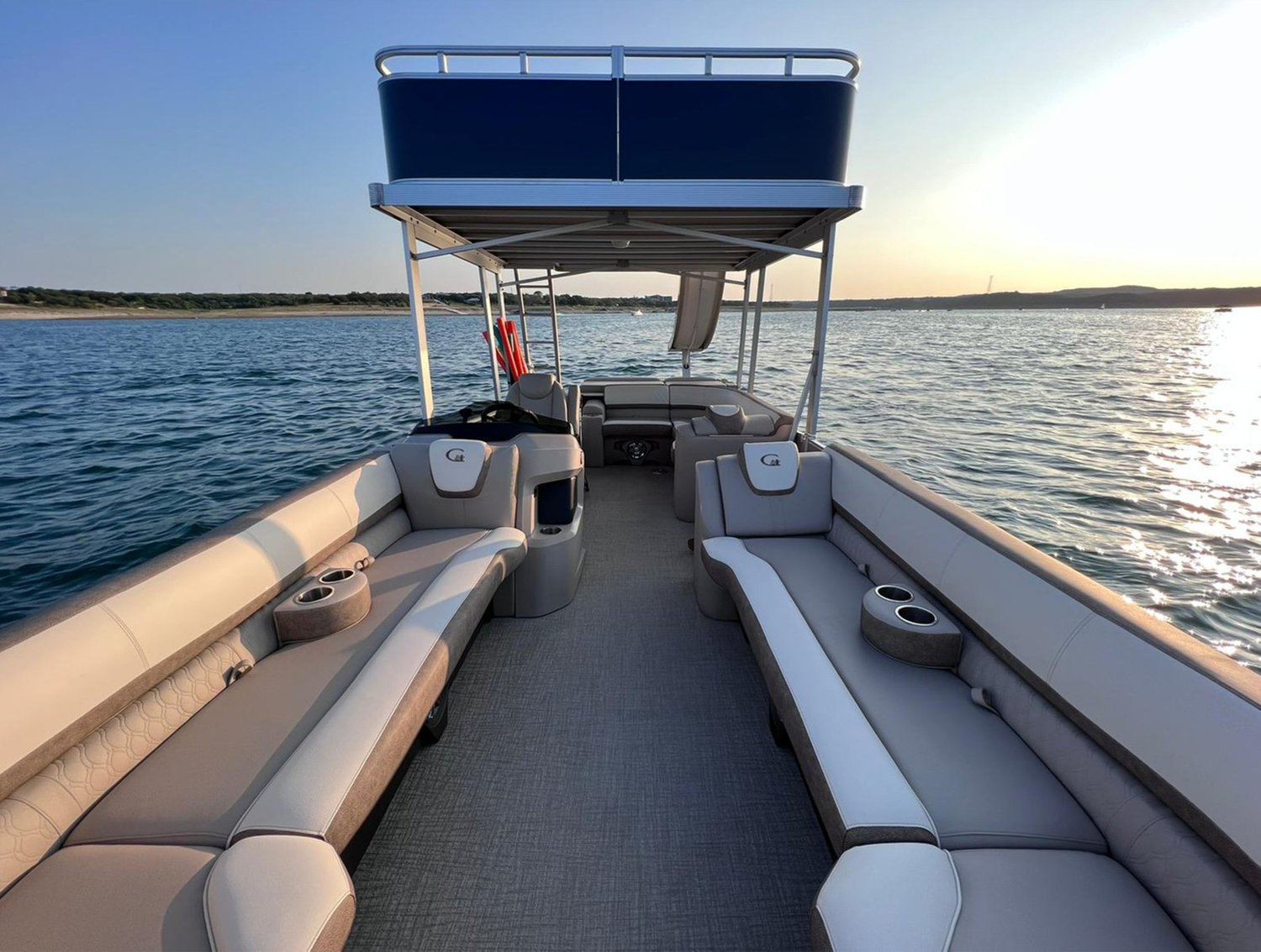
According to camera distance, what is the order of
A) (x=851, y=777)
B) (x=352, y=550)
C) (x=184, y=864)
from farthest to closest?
(x=352, y=550) < (x=851, y=777) < (x=184, y=864)

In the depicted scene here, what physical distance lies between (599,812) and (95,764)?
1.53 m

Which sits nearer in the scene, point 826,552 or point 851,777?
point 851,777

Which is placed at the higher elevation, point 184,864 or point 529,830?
point 184,864

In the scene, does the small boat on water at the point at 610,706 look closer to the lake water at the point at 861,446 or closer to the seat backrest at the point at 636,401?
the seat backrest at the point at 636,401

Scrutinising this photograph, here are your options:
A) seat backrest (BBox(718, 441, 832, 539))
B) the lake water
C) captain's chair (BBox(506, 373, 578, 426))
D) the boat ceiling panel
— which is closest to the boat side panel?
seat backrest (BBox(718, 441, 832, 539))

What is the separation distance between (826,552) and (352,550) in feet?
8.21

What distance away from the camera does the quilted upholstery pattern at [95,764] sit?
4.22 ft

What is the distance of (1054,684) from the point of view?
5.05ft

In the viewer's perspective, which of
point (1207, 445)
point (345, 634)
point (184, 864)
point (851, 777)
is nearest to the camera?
point (184, 864)

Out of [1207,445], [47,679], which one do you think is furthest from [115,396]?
[1207,445]

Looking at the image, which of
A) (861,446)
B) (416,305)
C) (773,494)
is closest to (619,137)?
(416,305)

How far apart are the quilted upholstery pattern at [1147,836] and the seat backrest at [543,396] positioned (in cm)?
455

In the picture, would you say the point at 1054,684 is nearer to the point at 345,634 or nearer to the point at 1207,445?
the point at 345,634

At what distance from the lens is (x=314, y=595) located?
2.21m
